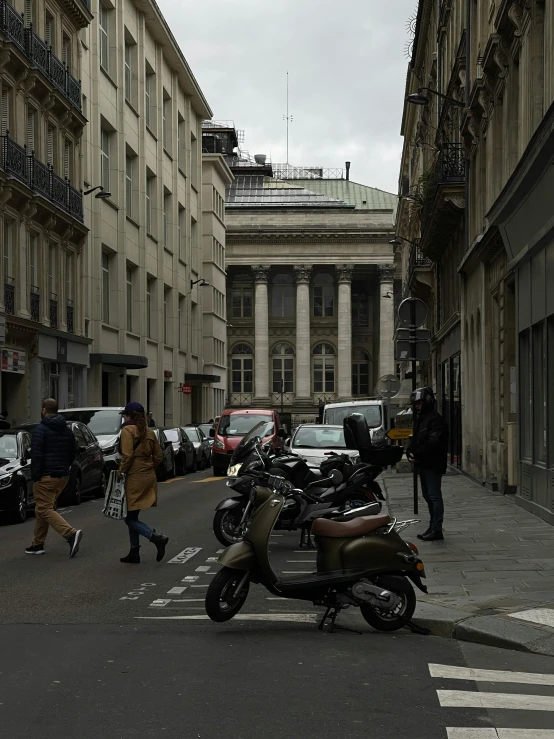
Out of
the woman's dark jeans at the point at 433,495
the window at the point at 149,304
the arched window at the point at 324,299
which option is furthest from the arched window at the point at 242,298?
the woman's dark jeans at the point at 433,495

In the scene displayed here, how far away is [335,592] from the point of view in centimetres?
866

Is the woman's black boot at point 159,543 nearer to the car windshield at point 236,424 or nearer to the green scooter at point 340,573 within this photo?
the green scooter at point 340,573

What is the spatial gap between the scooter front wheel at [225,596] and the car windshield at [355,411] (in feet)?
69.6

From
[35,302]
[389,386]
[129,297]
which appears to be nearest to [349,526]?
[389,386]

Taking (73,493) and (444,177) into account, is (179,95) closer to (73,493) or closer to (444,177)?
(444,177)

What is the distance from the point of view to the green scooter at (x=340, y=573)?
28.1 feet

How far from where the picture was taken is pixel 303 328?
10081 cm

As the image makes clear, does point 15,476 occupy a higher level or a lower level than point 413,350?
lower

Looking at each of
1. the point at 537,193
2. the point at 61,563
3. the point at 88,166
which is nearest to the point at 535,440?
the point at 537,193

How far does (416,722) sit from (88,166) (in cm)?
3757

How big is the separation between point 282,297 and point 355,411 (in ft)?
240

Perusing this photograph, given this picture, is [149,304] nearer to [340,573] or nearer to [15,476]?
[15,476]

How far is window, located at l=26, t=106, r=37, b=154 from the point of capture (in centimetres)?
3378

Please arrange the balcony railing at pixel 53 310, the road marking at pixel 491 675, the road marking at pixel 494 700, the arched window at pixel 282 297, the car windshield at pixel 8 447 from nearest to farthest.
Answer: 1. the road marking at pixel 494 700
2. the road marking at pixel 491 675
3. the car windshield at pixel 8 447
4. the balcony railing at pixel 53 310
5. the arched window at pixel 282 297
